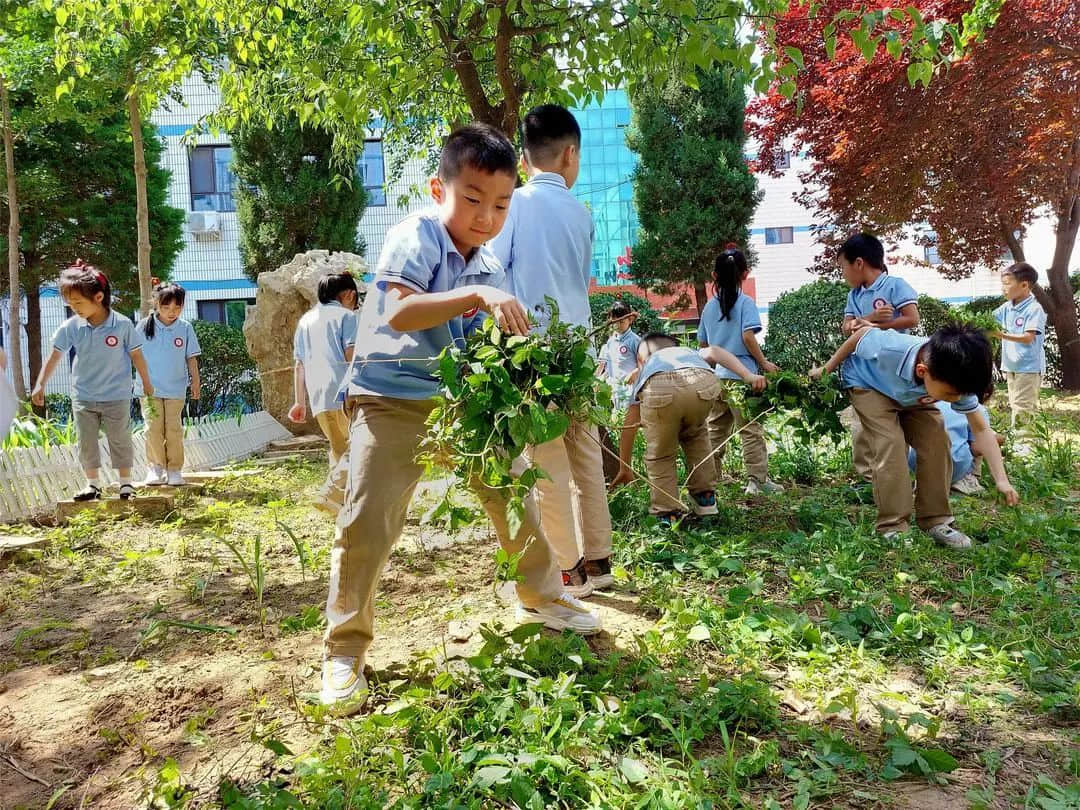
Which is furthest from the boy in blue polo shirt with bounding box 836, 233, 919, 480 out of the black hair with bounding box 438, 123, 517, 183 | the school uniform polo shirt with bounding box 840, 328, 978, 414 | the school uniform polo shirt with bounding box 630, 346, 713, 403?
the black hair with bounding box 438, 123, 517, 183

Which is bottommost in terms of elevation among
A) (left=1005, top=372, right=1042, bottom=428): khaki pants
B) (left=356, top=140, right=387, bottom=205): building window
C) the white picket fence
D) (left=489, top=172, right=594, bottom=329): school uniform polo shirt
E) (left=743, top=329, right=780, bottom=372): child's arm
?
the white picket fence

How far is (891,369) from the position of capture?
3.88 m

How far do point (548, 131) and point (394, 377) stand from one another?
4.86 feet

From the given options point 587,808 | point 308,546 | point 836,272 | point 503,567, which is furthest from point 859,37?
point 836,272

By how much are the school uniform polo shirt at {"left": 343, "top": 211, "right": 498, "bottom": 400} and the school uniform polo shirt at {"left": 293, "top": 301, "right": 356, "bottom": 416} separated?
9.28 ft

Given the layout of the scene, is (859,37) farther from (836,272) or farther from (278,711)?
(836,272)

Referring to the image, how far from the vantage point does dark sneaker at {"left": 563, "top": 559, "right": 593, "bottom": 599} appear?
3.18 meters

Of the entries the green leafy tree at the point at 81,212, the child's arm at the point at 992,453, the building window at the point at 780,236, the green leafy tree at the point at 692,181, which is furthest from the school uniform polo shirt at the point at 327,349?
the building window at the point at 780,236

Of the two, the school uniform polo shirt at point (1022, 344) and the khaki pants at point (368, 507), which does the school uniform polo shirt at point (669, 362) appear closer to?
the khaki pants at point (368, 507)

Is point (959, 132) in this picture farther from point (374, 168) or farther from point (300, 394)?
point (374, 168)

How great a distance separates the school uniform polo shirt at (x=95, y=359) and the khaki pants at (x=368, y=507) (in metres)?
3.96

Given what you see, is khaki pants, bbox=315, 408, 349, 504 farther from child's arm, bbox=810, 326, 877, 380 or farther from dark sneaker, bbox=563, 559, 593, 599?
child's arm, bbox=810, 326, 877, 380

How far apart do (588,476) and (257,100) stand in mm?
4667

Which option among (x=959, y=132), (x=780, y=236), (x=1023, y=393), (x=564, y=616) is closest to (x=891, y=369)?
(x=564, y=616)
